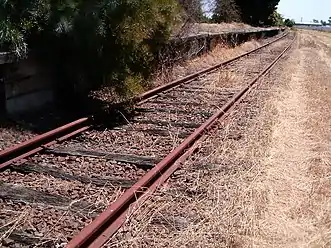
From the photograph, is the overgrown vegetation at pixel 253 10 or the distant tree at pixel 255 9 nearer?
the overgrown vegetation at pixel 253 10

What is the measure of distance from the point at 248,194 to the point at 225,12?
34.2m

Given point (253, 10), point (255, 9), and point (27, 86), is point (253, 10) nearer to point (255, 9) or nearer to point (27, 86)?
point (255, 9)

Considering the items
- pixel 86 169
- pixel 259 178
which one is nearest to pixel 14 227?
pixel 86 169

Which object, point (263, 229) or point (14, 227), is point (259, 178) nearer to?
point (263, 229)

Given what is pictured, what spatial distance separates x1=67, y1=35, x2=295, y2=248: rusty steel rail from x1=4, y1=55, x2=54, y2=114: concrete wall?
2.80 metres

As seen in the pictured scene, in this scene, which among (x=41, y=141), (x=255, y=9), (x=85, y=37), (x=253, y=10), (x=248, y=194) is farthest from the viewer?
(x=255, y=9)

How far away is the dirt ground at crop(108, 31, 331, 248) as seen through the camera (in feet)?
12.9

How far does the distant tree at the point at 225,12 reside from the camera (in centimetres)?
3520

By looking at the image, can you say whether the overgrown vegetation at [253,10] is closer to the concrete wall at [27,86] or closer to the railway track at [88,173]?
the concrete wall at [27,86]

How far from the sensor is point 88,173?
17.0ft

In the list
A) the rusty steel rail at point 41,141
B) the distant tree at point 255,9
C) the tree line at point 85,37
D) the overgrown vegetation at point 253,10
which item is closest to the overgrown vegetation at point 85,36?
the tree line at point 85,37

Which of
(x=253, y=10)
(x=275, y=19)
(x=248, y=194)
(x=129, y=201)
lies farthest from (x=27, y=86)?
(x=275, y=19)

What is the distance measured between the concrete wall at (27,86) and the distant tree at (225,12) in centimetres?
2701

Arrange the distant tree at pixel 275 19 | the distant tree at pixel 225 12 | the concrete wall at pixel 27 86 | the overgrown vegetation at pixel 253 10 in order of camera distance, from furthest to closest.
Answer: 1. the distant tree at pixel 275 19
2. the overgrown vegetation at pixel 253 10
3. the distant tree at pixel 225 12
4. the concrete wall at pixel 27 86
